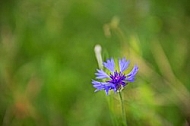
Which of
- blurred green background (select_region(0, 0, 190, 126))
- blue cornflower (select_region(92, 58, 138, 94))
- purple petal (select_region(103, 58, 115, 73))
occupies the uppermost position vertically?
blurred green background (select_region(0, 0, 190, 126))

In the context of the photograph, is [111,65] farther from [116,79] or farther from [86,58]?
[86,58]

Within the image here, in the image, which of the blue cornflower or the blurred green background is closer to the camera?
the blue cornflower

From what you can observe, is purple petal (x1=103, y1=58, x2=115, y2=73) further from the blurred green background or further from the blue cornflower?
the blurred green background

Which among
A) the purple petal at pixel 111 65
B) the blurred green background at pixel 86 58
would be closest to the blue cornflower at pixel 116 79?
the purple petal at pixel 111 65

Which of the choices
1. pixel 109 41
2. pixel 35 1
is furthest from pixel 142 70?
pixel 35 1

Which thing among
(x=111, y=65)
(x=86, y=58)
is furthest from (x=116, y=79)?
(x=86, y=58)

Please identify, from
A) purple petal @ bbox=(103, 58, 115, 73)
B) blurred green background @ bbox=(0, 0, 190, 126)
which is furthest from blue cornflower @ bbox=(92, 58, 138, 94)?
blurred green background @ bbox=(0, 0, 190, 126)

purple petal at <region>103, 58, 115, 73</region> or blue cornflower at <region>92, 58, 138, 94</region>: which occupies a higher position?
purple petal at <region>103, 58, 115, 73</region>

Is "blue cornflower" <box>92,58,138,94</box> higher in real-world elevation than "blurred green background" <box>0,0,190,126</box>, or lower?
lower
